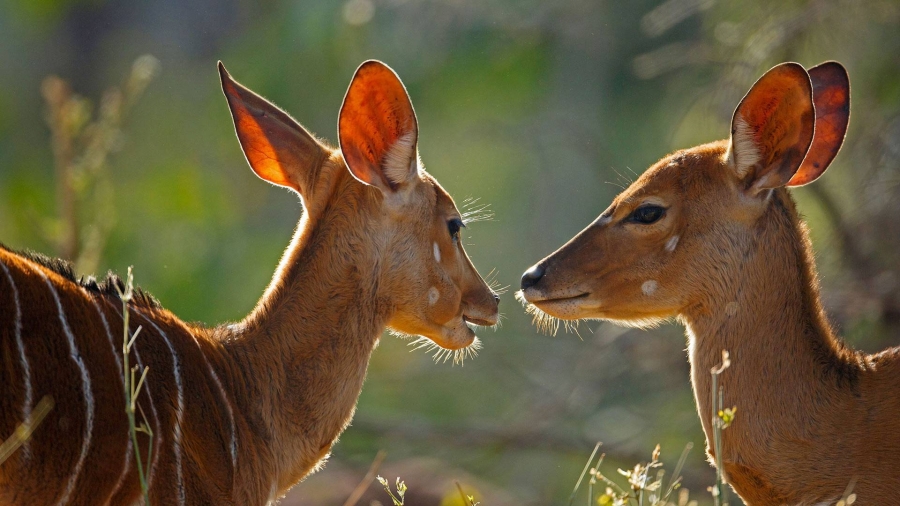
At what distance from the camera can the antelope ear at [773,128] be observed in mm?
4277

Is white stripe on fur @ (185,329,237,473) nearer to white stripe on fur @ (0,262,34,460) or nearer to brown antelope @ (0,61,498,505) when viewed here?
brown antelope @ (0,61,498,505)

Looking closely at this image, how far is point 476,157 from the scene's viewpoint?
16766 mm

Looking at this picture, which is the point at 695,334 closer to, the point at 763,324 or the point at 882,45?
the point at 763,324

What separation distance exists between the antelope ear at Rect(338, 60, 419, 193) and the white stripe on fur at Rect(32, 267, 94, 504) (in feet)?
4.01

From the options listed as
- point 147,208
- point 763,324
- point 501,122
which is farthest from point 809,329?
point 147,208

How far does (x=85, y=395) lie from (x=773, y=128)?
8.49ft

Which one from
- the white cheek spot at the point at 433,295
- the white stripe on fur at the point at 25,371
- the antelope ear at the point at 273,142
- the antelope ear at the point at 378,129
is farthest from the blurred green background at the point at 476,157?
the white stripe on fur at the point at 25,371

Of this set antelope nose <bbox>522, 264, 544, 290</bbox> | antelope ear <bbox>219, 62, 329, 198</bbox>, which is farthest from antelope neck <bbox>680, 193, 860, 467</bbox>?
antelope ear <bbox>219, 62, 329, 198</bbox>

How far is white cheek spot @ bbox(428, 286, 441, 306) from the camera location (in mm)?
4461

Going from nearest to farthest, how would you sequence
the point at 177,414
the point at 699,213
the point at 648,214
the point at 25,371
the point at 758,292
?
1. the point at 25,371
2. the point at 177,414
3. the point at 758,292
4. the point at 699,213
5. the point at 648,214

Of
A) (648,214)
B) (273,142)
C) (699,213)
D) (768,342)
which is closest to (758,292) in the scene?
(768,342)

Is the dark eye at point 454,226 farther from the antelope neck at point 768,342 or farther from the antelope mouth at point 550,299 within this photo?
the antelope neck at point 768,342

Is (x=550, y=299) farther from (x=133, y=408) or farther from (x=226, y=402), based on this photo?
(x=133, y=408)

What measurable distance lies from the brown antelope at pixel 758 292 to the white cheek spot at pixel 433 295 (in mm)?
441
